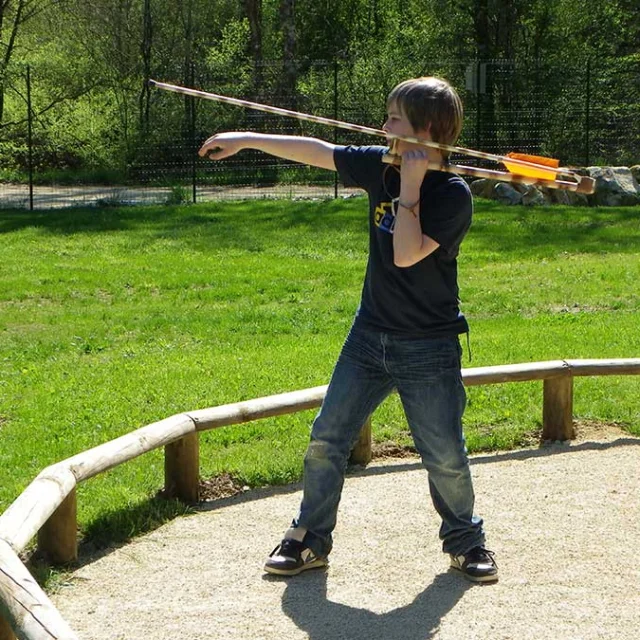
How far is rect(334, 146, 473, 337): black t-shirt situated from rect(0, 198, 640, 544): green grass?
151 centimetres

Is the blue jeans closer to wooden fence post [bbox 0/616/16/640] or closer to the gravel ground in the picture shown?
the gravel ground

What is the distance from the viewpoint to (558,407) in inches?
231

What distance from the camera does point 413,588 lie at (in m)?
4.00

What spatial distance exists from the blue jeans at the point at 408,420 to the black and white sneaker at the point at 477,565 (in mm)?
27

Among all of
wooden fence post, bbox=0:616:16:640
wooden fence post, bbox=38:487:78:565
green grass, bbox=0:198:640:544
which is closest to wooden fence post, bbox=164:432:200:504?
green grass, bbox=0:198:640:544

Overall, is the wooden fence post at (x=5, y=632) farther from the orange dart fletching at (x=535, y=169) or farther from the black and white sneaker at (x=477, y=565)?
the orange dart fletching at (x=535, y=169)

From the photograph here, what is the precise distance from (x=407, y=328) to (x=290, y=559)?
94cm


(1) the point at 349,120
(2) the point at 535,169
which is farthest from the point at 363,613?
(1) the point at 349,120

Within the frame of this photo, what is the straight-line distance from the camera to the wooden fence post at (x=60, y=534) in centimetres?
417

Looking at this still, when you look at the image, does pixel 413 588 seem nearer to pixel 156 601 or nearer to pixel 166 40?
pixel 156 601

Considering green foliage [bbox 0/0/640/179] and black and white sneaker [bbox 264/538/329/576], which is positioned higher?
green foliage [bbox 0/0/640/179]

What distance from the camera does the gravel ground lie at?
3.69 metres

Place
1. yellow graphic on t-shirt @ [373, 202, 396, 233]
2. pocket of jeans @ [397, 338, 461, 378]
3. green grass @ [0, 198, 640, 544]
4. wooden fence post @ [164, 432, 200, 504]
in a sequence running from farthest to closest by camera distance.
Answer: green grass @ [0, 198, 640, 544] → wooden fence post @ [164, 432, 200, 504] → pocket of jeans @ [397, 338, 461, 378] → yellow graphic on t-shirt @ [373, 202, 396, 233]

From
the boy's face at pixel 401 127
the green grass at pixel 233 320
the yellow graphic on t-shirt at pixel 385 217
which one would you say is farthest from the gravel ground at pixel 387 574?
the boy's face at pixel 401 127
